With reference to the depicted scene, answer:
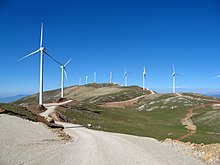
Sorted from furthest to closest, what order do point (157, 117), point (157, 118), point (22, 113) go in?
point (157, 117), point (157, 118), point (22, 113)

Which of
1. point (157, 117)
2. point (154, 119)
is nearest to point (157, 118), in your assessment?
point (157, 117)

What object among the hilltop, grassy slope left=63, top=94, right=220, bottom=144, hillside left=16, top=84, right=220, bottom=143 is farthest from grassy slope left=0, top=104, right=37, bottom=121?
grassy slope left=63, top=94, right=220, bottom=144

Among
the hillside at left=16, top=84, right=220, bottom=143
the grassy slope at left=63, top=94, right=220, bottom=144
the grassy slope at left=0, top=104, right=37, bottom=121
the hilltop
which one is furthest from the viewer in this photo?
the hillside at left=16, top=84, right=220, bottom=143

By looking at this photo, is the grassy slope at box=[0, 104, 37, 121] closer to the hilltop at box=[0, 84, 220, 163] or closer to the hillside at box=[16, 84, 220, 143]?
the hilltop at box=[0, 84, 220, 163]

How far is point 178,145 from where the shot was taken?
3166cm

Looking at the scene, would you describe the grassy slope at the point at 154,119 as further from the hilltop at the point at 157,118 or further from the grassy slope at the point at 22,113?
the grassy slope at the point at 22,113

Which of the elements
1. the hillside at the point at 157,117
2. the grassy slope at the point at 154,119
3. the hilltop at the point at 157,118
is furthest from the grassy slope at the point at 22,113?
the grassy slope at the point at 154,119

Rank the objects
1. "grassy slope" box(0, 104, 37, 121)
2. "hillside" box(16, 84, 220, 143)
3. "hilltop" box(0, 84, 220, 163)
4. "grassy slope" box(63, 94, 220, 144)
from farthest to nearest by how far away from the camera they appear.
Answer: "hillside" box(16, 84, 220, 143), "grassy slope" box(63, 94, 220, 144), "hilltop" box(0, 84, 220, 163), "grassy slope" box(0, 104, 37, 121)

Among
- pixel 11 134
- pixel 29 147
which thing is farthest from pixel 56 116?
pixel 29 147

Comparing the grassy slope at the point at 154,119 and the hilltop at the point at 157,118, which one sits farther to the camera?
the grassy slope at the point at 154,119

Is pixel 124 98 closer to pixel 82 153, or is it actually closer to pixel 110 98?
pixel 110 98

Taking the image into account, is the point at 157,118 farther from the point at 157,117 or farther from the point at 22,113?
the point at 22,113

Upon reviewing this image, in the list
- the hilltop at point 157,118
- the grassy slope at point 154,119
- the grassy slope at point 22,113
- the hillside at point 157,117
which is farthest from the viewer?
the hillside at point 157,117

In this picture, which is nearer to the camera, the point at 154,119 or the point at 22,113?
the point at 22,113
